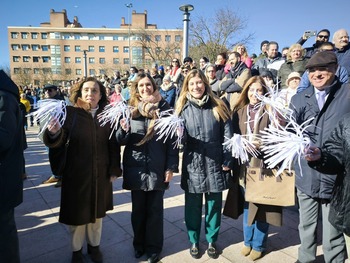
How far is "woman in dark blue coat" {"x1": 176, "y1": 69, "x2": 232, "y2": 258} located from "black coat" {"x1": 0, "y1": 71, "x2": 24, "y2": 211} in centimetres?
167

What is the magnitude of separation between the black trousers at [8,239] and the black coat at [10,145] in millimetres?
77

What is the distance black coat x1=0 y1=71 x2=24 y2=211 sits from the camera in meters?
1.84

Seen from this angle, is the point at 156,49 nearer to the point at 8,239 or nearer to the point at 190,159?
the point at 190,159

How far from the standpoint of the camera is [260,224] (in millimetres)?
2854

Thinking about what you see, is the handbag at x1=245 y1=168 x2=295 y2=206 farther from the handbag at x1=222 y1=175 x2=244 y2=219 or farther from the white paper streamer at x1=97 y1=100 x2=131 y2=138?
the white paper streamer at x1=97 y1=100 x2=131 y2=138

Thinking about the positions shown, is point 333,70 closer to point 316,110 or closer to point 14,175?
point 316,110

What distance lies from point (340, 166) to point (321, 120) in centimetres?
59

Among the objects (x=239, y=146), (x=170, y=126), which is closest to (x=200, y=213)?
(x=239, y=146)

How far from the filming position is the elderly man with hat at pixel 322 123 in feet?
7.30

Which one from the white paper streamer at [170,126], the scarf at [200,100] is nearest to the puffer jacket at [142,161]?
the white paper streamer at [170,126]

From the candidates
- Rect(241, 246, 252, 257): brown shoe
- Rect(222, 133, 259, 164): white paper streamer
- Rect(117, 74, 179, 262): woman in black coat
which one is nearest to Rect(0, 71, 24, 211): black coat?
Rect(117, 74, 179, 262): woman in black coat

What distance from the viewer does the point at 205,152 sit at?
280 cm

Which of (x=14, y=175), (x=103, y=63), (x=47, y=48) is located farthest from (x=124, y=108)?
(x=47, y=48)

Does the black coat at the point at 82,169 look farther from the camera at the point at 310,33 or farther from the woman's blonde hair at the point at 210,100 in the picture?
the camera at the point at 310,33
